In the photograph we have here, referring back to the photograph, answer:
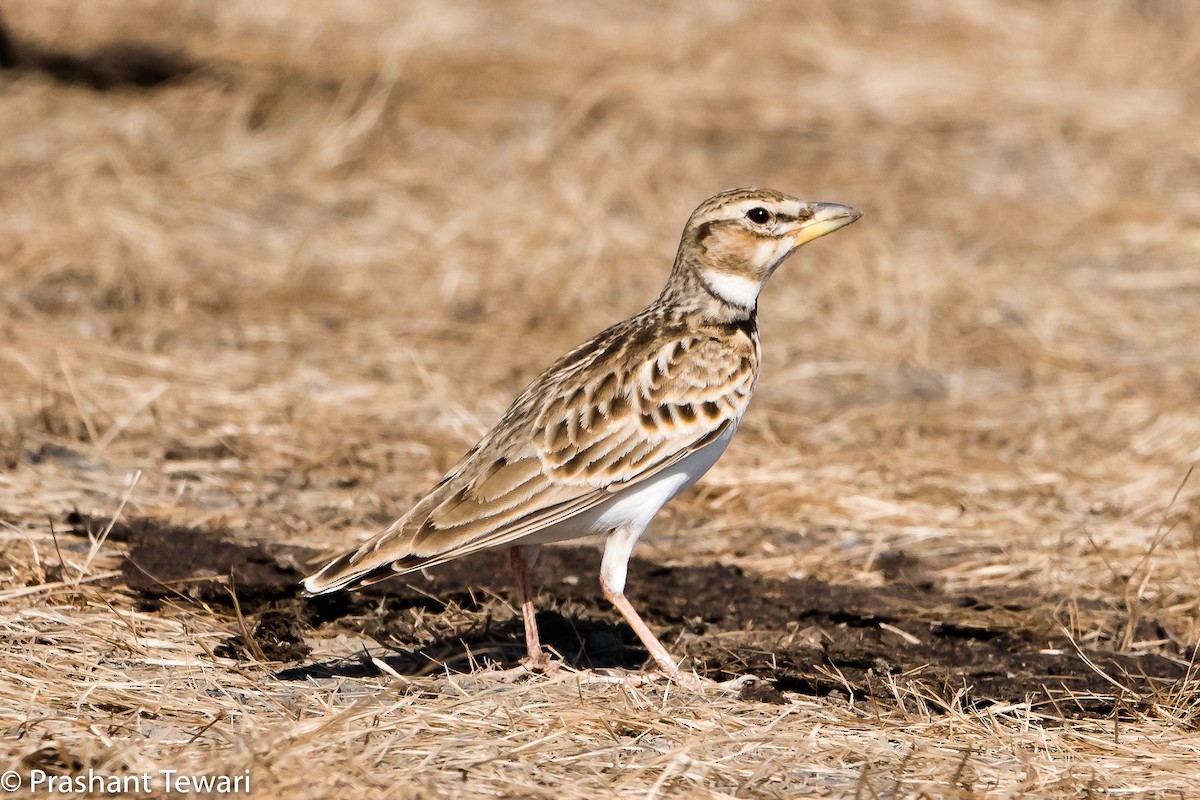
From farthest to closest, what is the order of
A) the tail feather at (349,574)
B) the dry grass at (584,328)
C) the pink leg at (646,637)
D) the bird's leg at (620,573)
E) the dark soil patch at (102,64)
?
the dark soil patch at (102,64) → the bird's leg at (620,573) → the pink leg at (646,637) → the tail feather at (349,574) → the dry grass at (584,328)

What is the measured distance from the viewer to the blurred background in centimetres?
758

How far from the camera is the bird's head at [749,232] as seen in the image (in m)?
6.15

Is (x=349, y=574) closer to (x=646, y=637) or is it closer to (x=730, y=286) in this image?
(x=646, y=637)

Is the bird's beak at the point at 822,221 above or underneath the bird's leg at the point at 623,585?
above

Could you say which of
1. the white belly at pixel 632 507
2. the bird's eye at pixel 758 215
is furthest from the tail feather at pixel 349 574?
the bird's eye at pixel 758 215

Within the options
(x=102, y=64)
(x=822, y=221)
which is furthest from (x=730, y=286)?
(x=102, y=64)

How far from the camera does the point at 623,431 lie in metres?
5.64

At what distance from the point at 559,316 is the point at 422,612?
4471 millimetres

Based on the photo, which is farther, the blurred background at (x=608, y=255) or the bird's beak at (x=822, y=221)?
the blurred background at (x=608, y=255)

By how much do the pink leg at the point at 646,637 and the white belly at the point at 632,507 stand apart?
21 cm

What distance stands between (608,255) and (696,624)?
550cm

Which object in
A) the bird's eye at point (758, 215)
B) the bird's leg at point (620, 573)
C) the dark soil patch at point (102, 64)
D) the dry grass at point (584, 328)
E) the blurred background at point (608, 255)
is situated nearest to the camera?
the dry grass at point (584, 328)

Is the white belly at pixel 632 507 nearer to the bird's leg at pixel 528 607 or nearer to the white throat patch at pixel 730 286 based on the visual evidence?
the bird's leg at pixel 528 607

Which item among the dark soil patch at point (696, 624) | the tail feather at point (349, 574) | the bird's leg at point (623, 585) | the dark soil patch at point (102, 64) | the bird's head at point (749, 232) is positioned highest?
the bird's head at point (749, 232)
